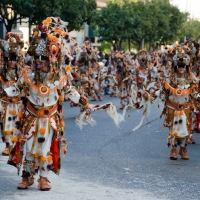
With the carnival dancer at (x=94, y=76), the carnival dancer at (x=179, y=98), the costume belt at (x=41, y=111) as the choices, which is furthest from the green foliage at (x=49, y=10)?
the costume belt at (x=41, y=111)

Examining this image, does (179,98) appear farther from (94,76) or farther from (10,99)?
(94,76)

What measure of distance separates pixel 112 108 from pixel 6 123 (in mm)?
3056

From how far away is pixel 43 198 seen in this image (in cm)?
811

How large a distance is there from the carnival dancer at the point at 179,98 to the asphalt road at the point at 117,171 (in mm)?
430

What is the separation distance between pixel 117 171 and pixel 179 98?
6.19 feet

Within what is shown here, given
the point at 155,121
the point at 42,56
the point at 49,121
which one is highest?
the point at 42,56

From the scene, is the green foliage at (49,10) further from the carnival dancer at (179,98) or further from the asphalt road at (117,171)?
the carnival dancer at (179,98)

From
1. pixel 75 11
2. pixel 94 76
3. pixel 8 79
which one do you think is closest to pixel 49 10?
pixel 75 11

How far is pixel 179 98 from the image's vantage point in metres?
11.3

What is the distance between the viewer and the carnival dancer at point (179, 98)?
1129 cm

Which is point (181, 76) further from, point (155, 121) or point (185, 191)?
point (155, 121)

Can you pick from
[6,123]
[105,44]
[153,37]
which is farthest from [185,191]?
[105,44]

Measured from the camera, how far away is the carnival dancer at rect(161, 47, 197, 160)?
11289mm

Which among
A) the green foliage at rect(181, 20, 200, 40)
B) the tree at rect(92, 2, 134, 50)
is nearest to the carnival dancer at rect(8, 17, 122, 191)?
the tree at rect(92, 2, 134, 50)
